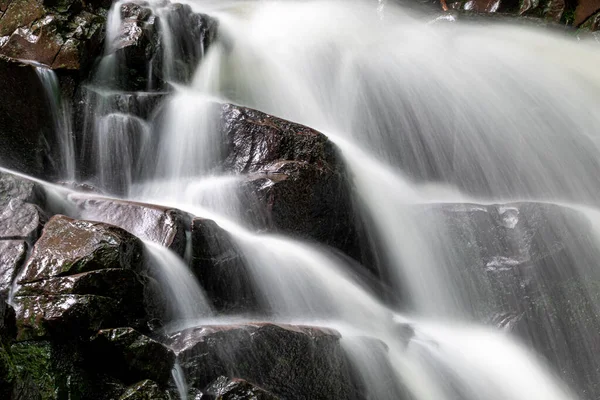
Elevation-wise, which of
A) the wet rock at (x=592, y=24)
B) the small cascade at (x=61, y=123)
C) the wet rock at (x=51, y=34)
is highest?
the wet rock at (x=592, y=24)

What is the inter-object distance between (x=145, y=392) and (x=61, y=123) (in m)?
5.63

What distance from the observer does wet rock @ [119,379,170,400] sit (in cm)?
350

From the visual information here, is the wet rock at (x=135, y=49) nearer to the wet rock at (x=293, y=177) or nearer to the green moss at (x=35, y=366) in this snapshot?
the wet rock at (x=293, y=177)

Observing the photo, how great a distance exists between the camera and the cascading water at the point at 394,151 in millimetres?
6008

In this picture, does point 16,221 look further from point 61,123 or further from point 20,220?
point 61,123

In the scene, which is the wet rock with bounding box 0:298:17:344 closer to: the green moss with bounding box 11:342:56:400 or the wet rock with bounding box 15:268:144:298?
the green moss with bounding box 11:342:56:400

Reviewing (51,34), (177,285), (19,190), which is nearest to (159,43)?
(51,34)

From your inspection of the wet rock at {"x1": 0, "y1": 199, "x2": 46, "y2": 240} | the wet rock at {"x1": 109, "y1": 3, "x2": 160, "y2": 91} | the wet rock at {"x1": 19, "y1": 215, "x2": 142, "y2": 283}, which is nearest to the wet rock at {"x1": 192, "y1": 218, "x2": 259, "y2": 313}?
the wet rock at {"x1": 19, "y1": 215, "x2": 142, "y2": 283}

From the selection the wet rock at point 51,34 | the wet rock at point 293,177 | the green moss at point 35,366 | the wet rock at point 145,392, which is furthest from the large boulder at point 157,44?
the wet rock at point 145,392

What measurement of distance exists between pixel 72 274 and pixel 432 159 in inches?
309

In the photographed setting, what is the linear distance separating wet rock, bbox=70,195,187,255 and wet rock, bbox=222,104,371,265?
1643 mm

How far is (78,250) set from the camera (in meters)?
4.26

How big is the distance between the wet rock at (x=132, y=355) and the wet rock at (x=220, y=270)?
159 centimetres

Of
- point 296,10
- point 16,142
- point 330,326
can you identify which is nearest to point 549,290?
point 330,326
